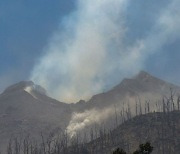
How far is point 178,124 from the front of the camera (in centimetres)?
18075

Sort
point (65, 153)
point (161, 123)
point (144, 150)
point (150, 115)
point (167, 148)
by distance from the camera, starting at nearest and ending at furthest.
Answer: point (144, 150)
point (167, 148)
point (65, 153)
point (161, 123)
point (150, 115)

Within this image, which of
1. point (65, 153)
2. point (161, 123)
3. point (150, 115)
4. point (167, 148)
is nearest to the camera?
point (167, 148)

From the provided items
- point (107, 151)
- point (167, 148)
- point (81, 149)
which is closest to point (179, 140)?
point (167, 148)

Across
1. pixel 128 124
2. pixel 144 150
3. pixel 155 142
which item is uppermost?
pixel 128 124

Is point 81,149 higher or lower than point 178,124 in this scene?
lower

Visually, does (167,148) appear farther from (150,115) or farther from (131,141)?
(150,115)

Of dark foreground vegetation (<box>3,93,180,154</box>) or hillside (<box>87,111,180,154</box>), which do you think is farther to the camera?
hillside (<box>87,111,180,154</box>)

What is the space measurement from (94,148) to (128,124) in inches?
1112

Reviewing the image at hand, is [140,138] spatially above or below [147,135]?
below

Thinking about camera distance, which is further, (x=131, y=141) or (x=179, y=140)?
(x=131, y=141)

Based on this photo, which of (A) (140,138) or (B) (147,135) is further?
(B) (147,135)

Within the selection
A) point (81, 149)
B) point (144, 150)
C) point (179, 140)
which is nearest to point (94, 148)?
point (81, 149)

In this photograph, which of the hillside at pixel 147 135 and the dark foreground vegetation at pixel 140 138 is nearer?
the dark foreground vegetation at pixel 140 138

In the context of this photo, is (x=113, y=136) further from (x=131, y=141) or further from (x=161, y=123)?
(x=161, y=123)
